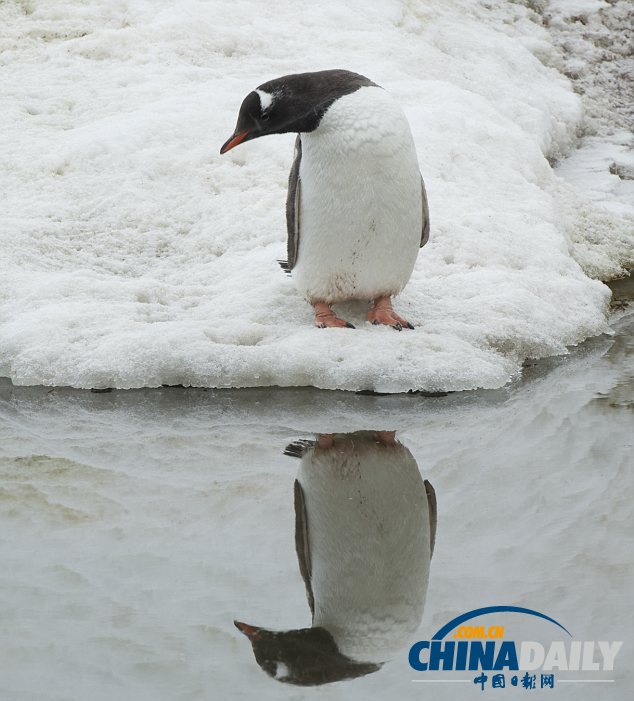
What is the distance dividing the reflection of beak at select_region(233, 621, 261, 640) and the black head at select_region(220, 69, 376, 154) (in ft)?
8.04

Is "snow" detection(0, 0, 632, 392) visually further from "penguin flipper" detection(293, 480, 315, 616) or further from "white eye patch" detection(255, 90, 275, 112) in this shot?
"penguin flipper" detection(293, 480, 315, 616)

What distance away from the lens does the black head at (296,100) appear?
4219 millimetres

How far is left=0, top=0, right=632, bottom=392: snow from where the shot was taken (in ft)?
14.6

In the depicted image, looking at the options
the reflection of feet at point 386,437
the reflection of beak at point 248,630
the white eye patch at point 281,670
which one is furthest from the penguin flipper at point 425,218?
the white eye patch at point 281,670

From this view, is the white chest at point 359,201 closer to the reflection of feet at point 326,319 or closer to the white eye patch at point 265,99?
the reflection of feet at point 326,319

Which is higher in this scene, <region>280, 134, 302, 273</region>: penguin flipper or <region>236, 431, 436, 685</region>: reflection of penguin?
<region>280, 134, 302, 273</region>: penguin flipper

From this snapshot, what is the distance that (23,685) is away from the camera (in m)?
2.17

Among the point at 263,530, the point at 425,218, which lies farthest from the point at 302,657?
the point at 425,218

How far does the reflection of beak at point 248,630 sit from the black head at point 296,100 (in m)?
2.45

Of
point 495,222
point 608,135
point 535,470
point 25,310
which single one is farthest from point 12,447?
point 608,135

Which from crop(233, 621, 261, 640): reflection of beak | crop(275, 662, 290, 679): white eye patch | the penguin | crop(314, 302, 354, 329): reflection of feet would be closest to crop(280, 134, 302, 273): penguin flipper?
the penguin

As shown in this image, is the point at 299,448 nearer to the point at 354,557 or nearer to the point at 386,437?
the point at 386,437

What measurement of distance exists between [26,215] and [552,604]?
4.33 metres

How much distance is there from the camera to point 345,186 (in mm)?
4324
